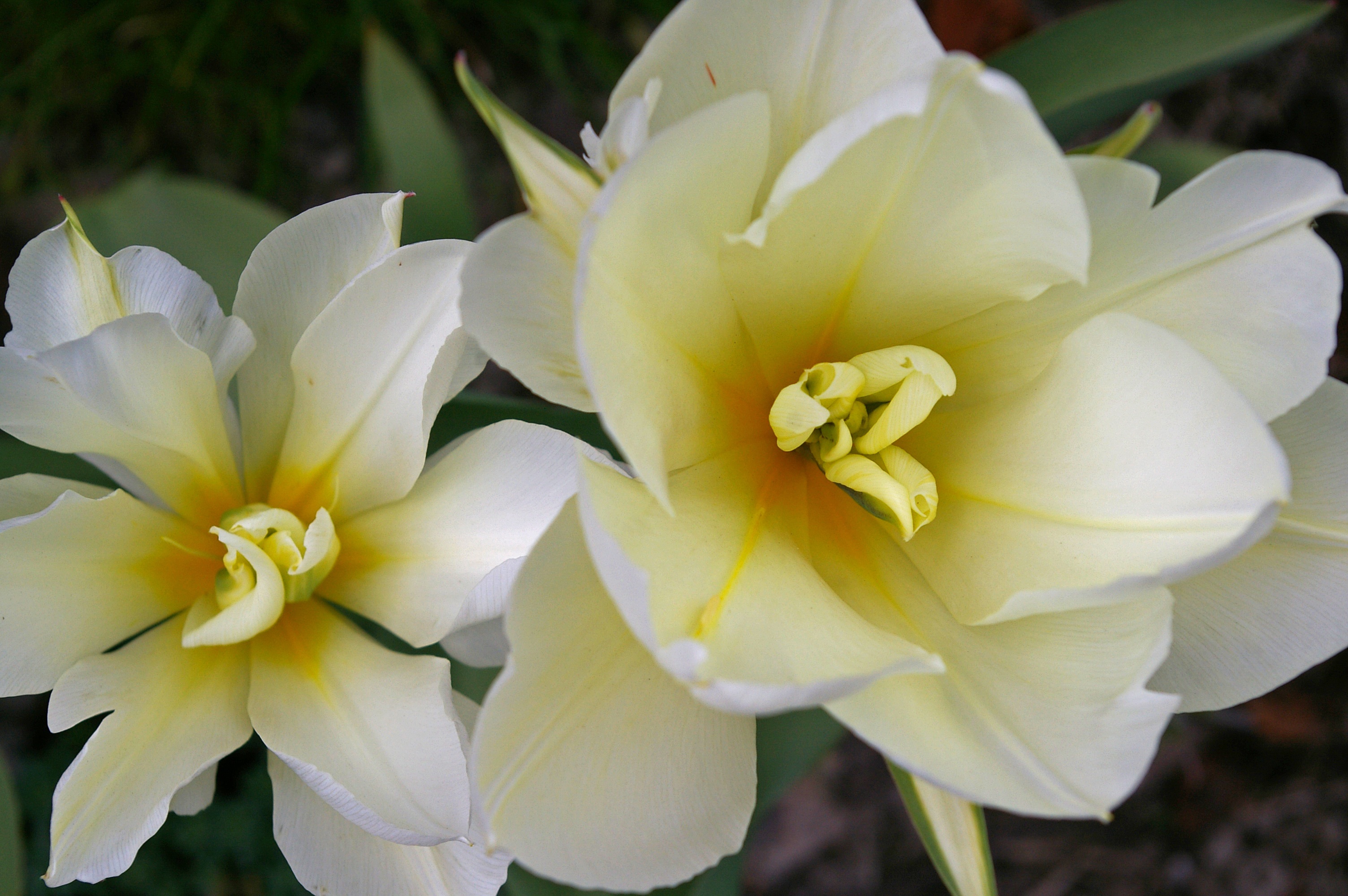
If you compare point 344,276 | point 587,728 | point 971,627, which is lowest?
point 971,627

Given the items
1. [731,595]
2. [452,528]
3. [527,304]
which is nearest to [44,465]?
[452,528]

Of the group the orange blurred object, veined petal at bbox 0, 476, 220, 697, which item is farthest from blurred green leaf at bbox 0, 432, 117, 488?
the orange blurred object

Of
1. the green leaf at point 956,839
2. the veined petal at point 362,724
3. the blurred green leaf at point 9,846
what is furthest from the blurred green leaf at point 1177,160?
the blurred green leaf at point 9,846

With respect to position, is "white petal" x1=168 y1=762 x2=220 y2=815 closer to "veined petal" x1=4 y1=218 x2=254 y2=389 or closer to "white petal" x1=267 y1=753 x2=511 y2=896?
"white petal" x1=267 y1=753 x2=511 y2=896

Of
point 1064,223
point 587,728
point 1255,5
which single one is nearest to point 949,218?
point 1064,223

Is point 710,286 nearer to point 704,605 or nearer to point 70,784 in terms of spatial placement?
point 704,605

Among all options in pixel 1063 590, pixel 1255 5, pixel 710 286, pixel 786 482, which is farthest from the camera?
pixel 1255 5

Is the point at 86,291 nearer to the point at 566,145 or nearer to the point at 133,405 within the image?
the point at 133,405
